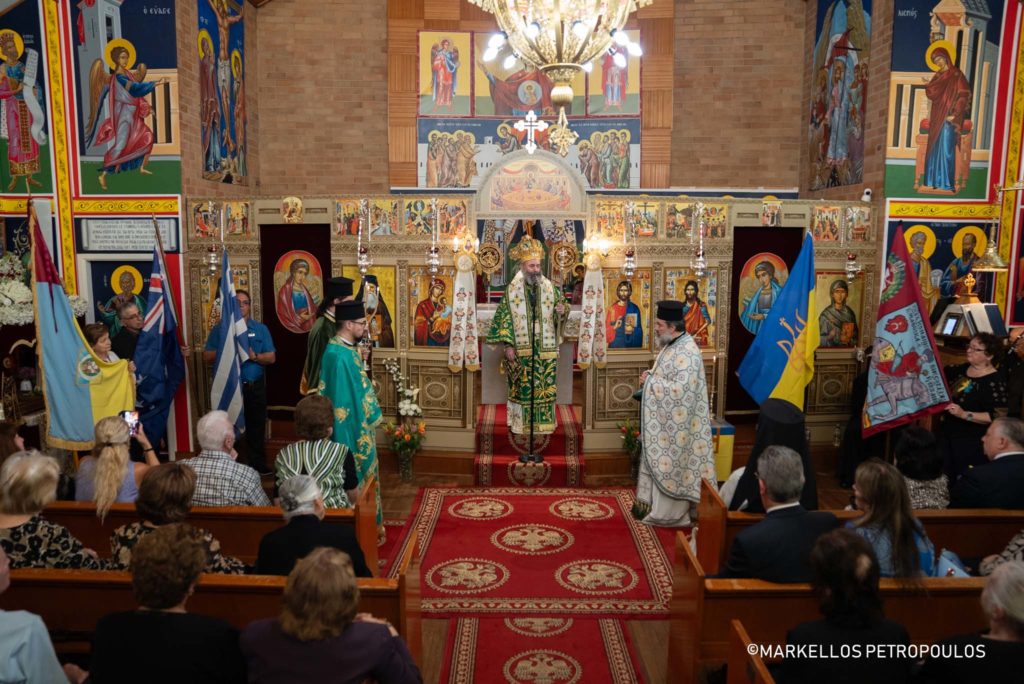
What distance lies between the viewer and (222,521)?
4480mm

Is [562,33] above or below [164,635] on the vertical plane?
above

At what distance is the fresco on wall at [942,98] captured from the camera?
869cm

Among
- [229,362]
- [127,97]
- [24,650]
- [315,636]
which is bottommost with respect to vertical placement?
[24,650]

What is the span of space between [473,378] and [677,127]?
6648mm

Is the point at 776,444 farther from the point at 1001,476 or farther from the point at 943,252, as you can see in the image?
the point at 943,252

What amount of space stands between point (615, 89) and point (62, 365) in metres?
9.58

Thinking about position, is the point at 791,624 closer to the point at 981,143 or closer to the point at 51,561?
the point at 51,561

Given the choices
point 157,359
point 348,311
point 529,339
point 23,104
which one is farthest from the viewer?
point 23,104

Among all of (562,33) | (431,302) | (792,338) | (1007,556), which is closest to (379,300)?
(431,302)

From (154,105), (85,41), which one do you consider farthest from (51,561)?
(85,41)

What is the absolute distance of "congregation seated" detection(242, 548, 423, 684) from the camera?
258 centimetres

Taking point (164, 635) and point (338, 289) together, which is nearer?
point (164, 635)

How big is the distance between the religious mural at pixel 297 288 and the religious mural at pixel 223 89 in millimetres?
1984

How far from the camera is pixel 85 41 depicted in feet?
29.3
